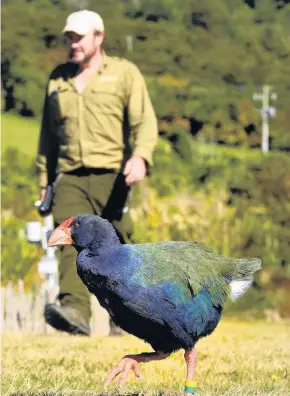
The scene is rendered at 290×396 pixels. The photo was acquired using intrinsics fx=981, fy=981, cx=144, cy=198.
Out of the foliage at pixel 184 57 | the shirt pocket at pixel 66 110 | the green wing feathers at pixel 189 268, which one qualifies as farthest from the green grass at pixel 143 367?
the foliage at pixel 184 57

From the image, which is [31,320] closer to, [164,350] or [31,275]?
[31,275]

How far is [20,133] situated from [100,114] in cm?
1723

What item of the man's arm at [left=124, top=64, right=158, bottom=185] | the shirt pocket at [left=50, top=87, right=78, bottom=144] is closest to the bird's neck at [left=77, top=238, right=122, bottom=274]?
the man's arm at [left=124, top=64, right=158, bottom=185]

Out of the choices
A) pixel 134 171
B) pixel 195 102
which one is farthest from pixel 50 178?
pixel 195 102

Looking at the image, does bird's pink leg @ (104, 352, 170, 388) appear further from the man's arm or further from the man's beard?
the man's beard

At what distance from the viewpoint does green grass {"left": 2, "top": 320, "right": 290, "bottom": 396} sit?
13.1 feet

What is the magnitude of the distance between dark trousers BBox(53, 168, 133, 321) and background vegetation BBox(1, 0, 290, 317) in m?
7.00

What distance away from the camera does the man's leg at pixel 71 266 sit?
6.16 m

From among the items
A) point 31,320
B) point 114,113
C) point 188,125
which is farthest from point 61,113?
point 188,125

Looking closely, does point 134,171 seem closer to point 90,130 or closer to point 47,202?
point 90,130

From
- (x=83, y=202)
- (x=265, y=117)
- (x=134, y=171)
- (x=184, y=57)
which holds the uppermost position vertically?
(x=134, y=171)

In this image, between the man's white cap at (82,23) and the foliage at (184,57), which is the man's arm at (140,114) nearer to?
the man's white cap at (82,23)

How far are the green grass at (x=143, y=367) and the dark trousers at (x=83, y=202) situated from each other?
33 centimetres

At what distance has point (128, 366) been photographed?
11.8 ft
